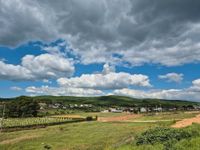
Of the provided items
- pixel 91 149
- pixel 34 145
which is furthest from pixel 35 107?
pixel 91 149

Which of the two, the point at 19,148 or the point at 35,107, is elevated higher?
the point at 35,107

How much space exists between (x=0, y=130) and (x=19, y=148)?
35.6 metres

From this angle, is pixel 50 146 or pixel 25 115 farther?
pixel 25 115

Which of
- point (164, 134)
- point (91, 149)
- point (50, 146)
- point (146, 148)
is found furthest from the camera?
point (50, 146)

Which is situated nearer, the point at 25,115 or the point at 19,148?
the point at 19,148

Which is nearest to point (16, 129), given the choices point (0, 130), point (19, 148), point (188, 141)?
point (0, 130)

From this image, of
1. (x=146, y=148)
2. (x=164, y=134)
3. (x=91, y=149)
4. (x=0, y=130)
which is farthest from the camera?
(x=0, y=130)

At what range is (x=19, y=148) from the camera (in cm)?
4894

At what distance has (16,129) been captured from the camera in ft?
279

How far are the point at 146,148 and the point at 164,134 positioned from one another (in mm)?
4738

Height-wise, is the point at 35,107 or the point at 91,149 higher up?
the point at 35,107

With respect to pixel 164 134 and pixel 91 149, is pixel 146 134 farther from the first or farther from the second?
pixel 91 149

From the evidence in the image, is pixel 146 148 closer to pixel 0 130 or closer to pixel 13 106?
pixel 0 130

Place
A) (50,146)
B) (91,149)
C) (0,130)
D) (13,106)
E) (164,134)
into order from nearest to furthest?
(164,134)
(91,149)
(50,146)
(0,130)
(13,106)
